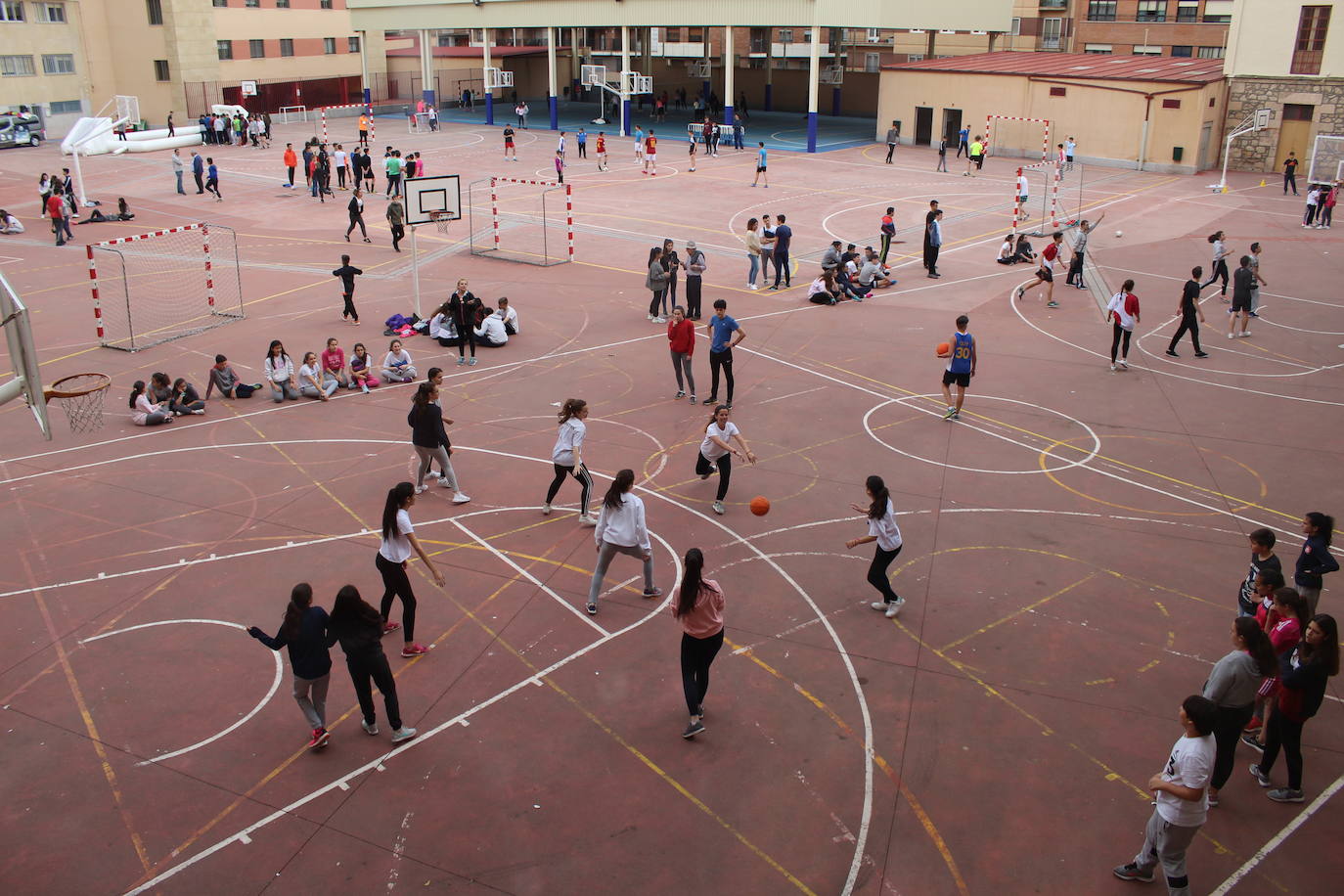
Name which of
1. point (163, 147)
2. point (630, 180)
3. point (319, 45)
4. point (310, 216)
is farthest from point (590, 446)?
point (319, 45)

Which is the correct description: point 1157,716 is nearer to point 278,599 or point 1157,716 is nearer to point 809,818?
point 809,818

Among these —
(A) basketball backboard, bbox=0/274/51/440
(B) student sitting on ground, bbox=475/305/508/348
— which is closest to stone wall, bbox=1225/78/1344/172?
(B) student sitting on ground, bbox=475/305/508/348

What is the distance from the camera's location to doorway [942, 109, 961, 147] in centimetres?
5253

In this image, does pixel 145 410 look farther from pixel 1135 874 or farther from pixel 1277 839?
pixel 1277 839

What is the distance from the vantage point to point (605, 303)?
25.2 m

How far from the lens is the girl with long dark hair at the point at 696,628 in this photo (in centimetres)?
930

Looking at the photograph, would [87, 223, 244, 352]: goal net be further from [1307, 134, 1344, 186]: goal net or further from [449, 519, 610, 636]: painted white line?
[1307, 134, 1344, 186]: goal net

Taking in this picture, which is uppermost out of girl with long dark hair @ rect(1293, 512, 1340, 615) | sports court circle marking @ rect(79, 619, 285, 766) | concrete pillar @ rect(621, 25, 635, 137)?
concrete pillar @ rect(621, 25, 635, 137)

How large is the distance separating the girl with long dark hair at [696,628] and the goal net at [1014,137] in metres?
45.7

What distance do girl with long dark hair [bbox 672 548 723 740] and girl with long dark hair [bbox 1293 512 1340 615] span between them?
5597mm

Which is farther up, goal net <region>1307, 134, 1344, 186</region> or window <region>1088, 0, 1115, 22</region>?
window <region>1088, 0, 1115, 22</region>

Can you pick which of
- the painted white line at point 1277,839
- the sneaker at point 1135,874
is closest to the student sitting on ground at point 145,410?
the sneaker at point 1135,874

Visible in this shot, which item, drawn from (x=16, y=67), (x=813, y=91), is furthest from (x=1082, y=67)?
(x=16, y=67)

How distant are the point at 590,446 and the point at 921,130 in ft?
144
